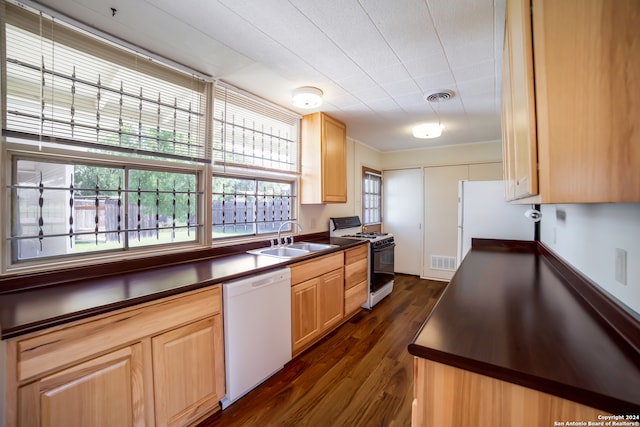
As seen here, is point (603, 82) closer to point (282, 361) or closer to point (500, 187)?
point (282, 361)

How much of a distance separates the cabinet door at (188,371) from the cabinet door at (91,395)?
94 mm

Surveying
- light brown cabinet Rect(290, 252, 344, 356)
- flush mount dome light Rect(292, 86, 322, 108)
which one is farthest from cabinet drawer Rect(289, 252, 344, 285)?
flush mount dome light Rect(292, 86, 322, 108)

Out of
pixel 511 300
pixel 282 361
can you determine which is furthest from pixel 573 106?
pixel 282 361

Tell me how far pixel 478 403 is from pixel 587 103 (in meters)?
0.82

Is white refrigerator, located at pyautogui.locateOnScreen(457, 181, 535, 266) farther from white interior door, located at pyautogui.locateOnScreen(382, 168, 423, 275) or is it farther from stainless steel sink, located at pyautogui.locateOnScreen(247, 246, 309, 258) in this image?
stainless steel sink, located at pyautogui.locateOnScreen(247, 246, 309, 258)

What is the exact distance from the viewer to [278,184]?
9.97ft

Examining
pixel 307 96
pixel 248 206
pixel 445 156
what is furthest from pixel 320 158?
pixel 445 156

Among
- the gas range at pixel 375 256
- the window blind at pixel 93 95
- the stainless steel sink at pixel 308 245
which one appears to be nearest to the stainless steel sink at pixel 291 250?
the stainless steel sink at pixel 308 245

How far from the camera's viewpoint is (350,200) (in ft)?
13.6

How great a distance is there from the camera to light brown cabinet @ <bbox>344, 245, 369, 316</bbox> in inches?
116

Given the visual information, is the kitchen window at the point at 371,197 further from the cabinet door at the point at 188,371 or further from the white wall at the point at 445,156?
the cabinet door at the point at 188,371

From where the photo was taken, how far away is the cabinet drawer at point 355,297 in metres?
2.94

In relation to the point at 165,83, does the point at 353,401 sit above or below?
below

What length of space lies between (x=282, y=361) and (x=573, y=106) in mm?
2215
